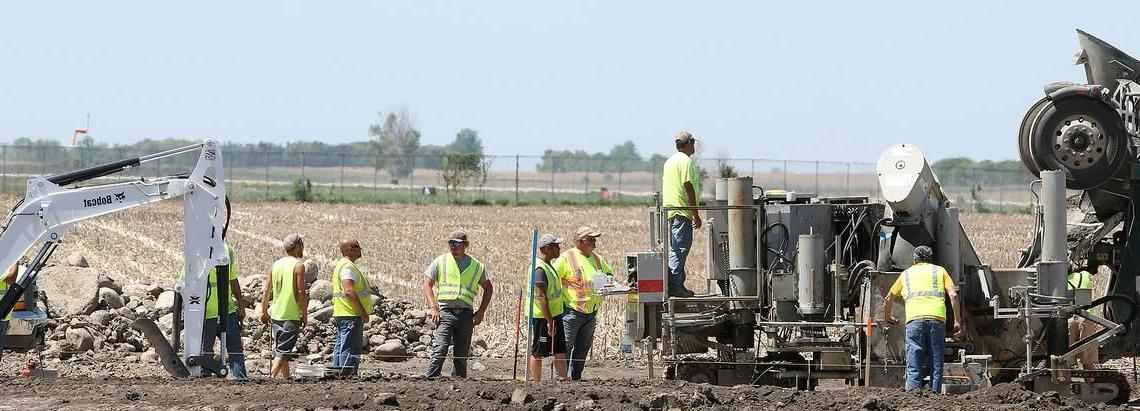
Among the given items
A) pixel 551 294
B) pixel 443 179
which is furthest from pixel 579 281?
pixel 443 179

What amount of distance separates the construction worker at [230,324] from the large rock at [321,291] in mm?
4097

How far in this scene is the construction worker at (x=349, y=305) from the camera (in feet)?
49.9

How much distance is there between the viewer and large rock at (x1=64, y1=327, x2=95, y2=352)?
18531 mm

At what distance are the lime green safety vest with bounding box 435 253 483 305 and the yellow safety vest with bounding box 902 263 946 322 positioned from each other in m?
4.12

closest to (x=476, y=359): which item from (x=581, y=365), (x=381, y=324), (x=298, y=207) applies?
(x=381, y=324)

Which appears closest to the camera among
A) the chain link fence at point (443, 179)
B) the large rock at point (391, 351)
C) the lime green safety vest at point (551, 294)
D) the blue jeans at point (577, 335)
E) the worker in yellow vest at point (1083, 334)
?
the worker in yellow vest at point (1083, 334)

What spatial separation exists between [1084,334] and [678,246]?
3.87m

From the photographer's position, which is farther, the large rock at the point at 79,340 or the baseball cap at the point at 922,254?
the large rock at the point at 79,340

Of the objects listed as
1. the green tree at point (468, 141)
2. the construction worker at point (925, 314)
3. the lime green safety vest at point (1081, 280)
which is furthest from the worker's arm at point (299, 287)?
the green tree at point (468, 141)

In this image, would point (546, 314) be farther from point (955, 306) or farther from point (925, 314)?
point (955, 306)

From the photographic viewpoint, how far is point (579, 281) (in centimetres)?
1553

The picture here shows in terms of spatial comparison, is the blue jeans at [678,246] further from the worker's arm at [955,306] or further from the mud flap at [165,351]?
the mud flap at [165,351]

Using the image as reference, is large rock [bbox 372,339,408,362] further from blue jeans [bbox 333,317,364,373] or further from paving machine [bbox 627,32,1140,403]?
paving machine [bbox 627,32,1140,403]

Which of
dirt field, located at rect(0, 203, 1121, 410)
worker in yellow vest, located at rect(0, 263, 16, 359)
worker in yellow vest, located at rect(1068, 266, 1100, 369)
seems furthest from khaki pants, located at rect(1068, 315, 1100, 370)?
worker in yellow vest, located at rect(0, 263, 16, 359)
